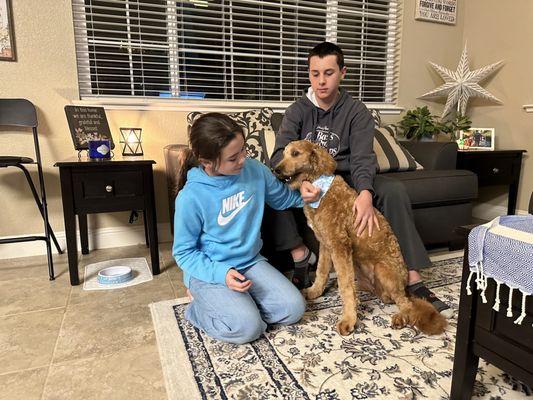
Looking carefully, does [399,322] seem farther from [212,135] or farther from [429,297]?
[212,135]

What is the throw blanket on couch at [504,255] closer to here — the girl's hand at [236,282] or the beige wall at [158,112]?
the girl's hand at [236,282]

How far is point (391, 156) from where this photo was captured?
8.14ft

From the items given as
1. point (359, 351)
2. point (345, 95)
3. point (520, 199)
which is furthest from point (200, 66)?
point (520, 199)

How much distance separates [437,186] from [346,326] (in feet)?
4.06

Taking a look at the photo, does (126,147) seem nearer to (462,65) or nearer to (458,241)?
(458,241)

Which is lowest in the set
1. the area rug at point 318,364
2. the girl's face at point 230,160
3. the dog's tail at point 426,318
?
the area rug at point 318,364

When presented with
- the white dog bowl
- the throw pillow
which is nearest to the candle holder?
the throw pillow

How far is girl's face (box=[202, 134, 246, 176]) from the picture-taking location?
4.45 ft

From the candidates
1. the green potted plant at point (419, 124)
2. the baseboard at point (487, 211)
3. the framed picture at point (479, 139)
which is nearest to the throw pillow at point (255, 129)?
the green potted plant at point (419, 124)

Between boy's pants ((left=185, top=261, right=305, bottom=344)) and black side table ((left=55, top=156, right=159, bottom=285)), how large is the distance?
78cm

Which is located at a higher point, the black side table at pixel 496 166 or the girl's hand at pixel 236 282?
the black side table at pixel 496 166

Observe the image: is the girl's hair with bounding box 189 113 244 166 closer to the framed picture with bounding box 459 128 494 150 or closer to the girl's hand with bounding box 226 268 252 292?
the girl's hand with bounding box 226 268 252 292

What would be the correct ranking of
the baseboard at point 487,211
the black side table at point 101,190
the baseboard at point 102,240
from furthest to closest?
the baseboard at point 487,211
the baseboard at point 102,240
the black side table at point 101,190

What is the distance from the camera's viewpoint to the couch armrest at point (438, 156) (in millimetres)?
2604
